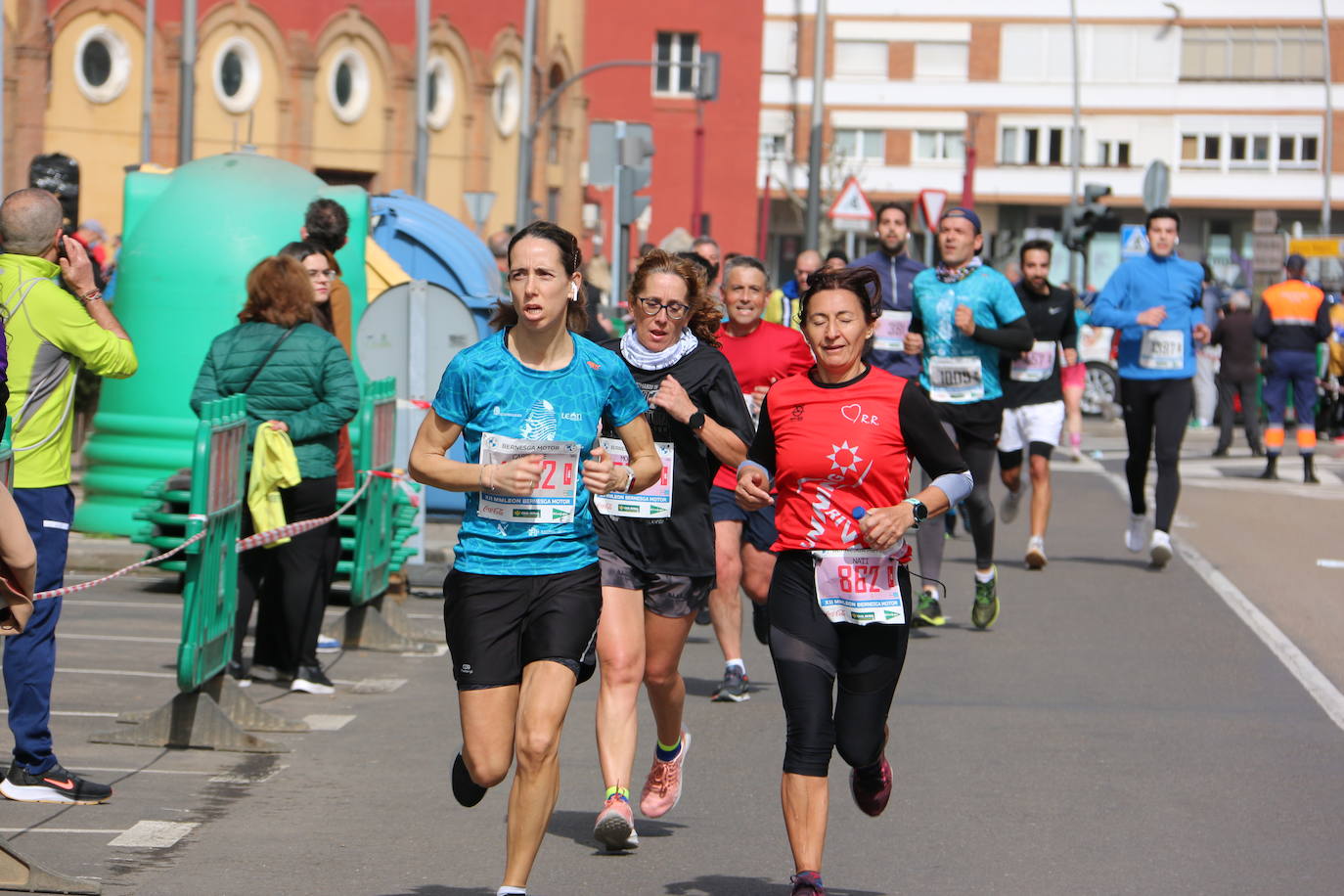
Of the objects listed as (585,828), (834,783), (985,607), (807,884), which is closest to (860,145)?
(985,607)

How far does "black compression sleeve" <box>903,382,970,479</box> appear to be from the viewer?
6.04m

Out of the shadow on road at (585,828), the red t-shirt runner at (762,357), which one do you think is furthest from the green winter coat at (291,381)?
the shadow on road at (585,828)

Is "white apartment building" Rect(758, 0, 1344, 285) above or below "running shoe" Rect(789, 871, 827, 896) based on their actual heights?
above

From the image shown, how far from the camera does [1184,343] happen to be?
45.9 feet

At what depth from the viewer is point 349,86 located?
43375mm

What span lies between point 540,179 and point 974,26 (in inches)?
1231

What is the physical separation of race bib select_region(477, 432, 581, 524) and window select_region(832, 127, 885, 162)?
7467cm

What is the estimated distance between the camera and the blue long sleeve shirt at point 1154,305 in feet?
46.1

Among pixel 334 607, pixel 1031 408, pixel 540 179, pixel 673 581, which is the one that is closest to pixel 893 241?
pixel 1031 408

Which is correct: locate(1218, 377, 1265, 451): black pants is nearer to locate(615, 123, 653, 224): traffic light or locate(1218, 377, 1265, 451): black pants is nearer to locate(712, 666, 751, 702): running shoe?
locate(615, 123, 653, 224): traffic light

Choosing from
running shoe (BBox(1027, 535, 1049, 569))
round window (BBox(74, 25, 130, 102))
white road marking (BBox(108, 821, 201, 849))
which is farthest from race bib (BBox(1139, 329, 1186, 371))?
round window (BBox(74, 25, 130, 102))

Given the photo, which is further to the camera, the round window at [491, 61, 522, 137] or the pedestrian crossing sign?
the round window at [491, 61, 522, 137]

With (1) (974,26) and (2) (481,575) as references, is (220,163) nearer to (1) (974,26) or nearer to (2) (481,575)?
(2) (481,575)

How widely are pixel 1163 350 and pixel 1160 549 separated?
54.3 inches
